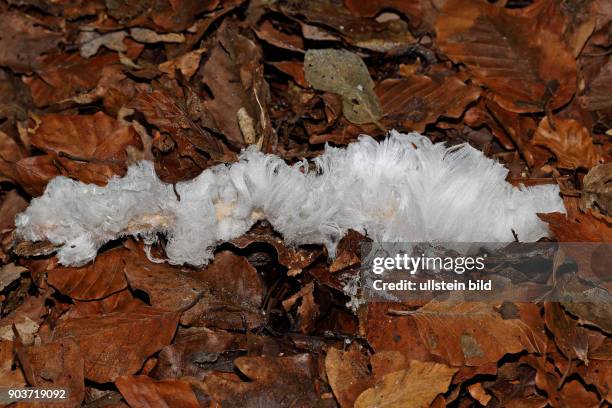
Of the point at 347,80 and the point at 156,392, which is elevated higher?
the point at 347,80

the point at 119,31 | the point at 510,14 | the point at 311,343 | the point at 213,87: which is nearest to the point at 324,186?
the point at 311,343

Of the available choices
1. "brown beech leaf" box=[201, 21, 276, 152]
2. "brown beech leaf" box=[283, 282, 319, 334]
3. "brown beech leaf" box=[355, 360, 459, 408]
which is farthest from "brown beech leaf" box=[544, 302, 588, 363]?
"brown beech leaf" box=[201, 21, 276, 152]

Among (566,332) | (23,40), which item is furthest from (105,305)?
(566,332)

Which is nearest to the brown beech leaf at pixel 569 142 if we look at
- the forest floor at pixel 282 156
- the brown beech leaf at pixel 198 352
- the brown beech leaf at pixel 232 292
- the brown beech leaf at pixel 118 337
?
the forest floor at pixel 282 156

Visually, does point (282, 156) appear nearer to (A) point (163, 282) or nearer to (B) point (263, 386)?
(A) point (163, 282)

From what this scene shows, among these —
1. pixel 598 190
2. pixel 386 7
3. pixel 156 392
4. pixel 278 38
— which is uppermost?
pixel 386 7

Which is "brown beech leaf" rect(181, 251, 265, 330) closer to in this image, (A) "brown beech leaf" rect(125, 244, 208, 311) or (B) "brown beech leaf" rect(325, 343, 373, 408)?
(A) "brown beech leaf" rect(125, 244, 208, 311)

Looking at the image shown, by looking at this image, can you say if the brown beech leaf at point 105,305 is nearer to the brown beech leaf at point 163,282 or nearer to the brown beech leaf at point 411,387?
the brown beech leaf at point 163,282
